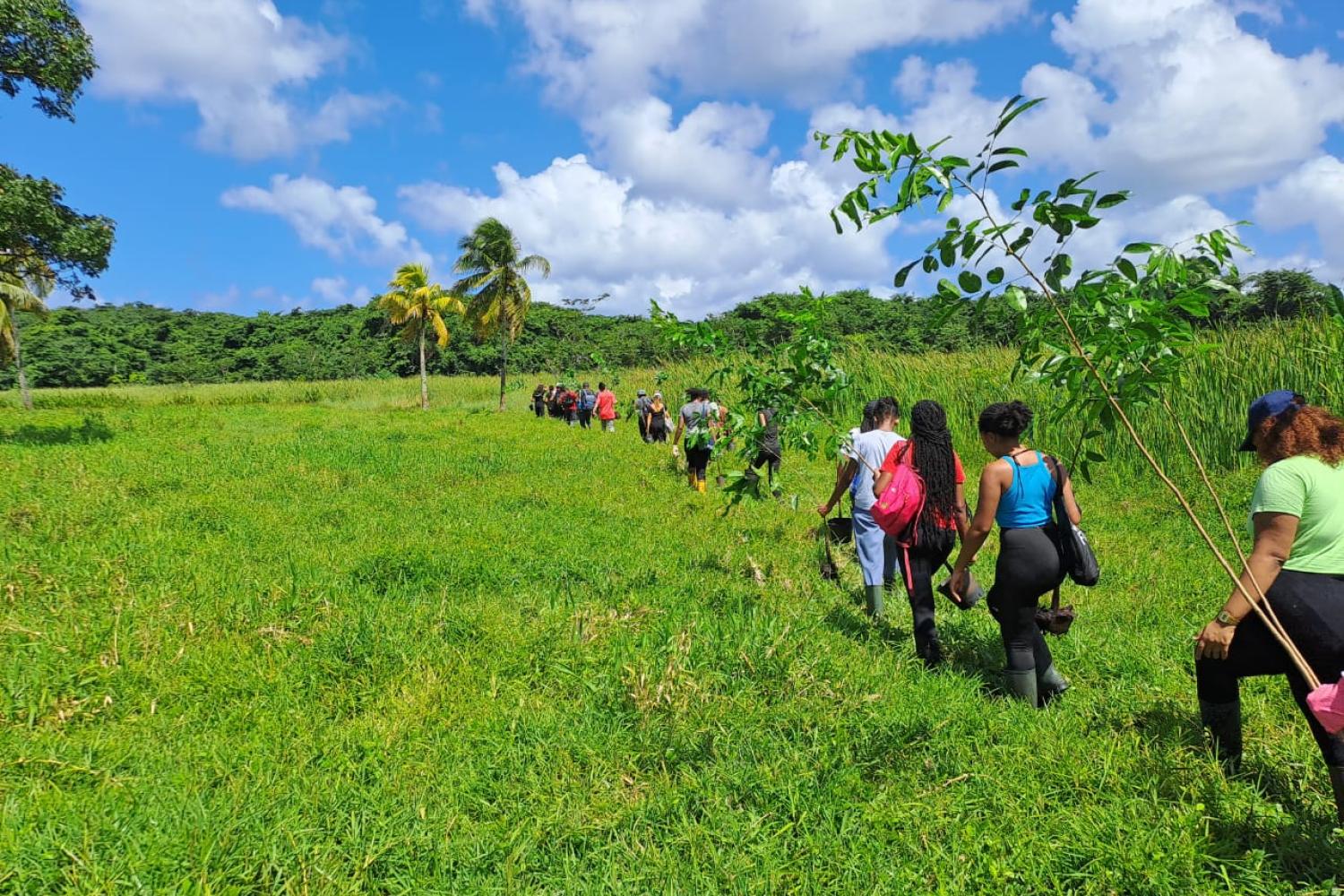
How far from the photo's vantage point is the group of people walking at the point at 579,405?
1920 cm

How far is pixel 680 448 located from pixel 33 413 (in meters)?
20.9

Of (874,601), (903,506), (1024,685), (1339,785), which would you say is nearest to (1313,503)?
(1339,785)

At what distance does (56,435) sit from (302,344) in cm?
4720

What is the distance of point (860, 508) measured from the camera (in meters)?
5.10

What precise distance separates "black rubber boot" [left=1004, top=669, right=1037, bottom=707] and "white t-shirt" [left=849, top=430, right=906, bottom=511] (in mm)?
1612

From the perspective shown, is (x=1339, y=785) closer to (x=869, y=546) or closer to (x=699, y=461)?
(x=869, y=546)

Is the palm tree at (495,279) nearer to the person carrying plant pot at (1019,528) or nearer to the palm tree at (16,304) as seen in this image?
the palm tree at (16,304)

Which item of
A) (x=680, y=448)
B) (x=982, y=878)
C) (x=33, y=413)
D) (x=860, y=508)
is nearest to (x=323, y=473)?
(x=680, y=448)

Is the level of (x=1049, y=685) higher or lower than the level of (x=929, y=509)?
lower

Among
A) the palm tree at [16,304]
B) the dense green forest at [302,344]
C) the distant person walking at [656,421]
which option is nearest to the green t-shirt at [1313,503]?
the distant person walking at [656,421]

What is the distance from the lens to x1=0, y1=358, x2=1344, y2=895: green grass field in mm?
2502

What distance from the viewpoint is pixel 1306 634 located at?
8.08 feet

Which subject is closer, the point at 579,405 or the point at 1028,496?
the point at 1028,496

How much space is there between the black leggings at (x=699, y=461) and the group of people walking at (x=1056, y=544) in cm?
429
